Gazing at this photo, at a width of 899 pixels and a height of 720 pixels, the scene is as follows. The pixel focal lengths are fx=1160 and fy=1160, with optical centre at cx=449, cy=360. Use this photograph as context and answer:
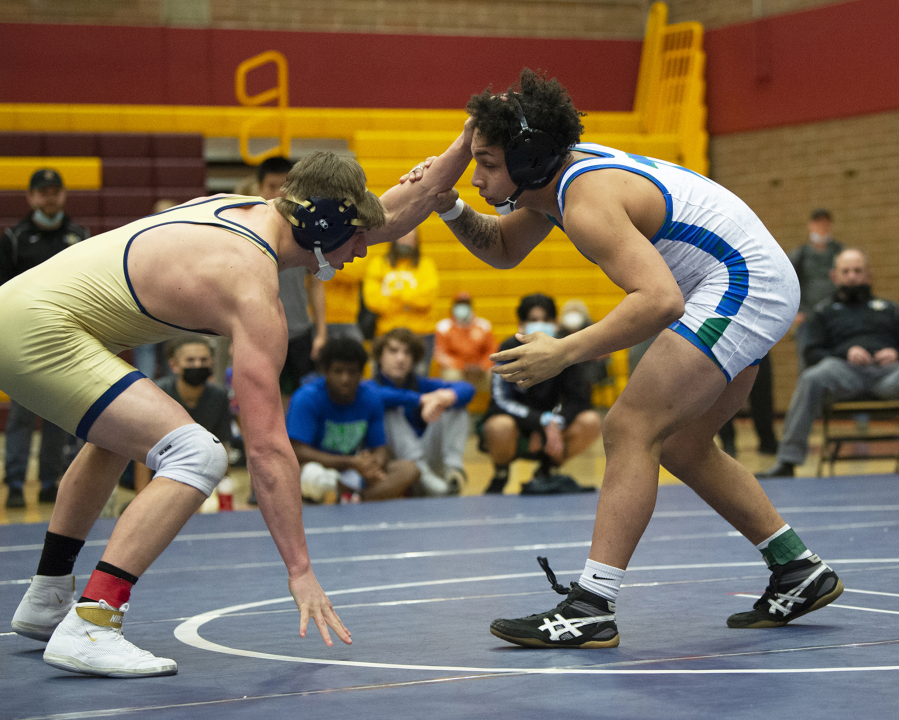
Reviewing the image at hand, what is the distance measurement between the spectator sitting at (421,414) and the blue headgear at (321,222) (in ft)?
12.4

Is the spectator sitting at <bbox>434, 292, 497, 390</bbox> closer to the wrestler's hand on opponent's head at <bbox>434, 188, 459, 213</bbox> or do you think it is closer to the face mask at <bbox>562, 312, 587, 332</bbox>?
the face mask at <bbox>562, 312, 587, 332</bbox>

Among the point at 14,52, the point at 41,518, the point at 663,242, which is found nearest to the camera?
the point at 663,242

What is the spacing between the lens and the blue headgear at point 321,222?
2758 mm

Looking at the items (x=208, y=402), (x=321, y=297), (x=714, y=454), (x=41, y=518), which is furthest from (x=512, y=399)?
(x=714, y=454)

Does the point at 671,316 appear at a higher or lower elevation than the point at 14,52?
lower

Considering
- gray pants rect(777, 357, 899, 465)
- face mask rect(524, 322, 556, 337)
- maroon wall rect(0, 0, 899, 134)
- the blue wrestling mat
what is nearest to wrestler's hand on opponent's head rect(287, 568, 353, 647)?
the blue wrestling mat

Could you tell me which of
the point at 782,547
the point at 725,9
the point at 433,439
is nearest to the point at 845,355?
the point at 433,439

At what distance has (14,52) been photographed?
11438 millimetres

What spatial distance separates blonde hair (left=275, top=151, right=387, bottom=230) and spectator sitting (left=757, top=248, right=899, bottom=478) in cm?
473

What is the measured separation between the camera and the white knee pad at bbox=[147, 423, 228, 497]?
2.60 m

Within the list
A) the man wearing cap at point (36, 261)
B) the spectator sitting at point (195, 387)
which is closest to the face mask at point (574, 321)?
the spectator sitting at point (195, 387)

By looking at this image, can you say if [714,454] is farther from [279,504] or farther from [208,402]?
[208,402]

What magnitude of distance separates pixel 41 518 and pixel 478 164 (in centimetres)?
388

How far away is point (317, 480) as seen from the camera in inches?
244
